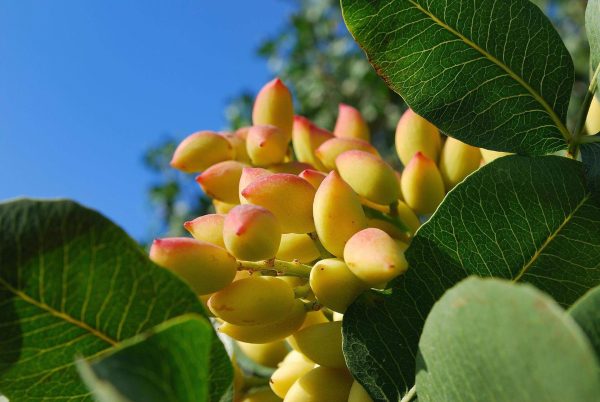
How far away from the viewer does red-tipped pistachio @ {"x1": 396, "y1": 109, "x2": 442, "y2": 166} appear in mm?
925

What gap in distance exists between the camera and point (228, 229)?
0.65 m

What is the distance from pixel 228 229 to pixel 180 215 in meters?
3.51

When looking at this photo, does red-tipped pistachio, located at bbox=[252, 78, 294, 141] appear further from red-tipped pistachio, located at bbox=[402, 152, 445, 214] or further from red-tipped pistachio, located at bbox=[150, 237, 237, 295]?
red-tipped pistachio, located at bbox=[150, 237, 237, 295]

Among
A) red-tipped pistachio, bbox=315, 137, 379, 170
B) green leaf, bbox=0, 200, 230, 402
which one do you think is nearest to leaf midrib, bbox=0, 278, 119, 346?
green leaf, bbox=0, 200, 230, 402

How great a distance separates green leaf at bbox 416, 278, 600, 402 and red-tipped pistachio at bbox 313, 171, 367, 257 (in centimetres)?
19

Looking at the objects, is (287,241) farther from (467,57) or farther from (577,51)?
(577,51)

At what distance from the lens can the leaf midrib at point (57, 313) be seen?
0.53 metres

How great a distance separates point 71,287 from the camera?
543 millimetres

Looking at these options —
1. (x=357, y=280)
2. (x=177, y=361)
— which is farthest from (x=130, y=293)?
(x=357, y=280)

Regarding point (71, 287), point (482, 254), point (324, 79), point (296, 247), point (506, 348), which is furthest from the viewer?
point (324, 79)

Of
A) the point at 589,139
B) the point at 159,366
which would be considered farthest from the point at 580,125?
the point at 159,366

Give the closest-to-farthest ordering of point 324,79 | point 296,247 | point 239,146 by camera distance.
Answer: point 296,247, point 239,146, point 324,79

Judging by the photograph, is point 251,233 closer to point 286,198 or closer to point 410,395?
point 286,198

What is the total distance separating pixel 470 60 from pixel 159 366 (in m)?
0.47
